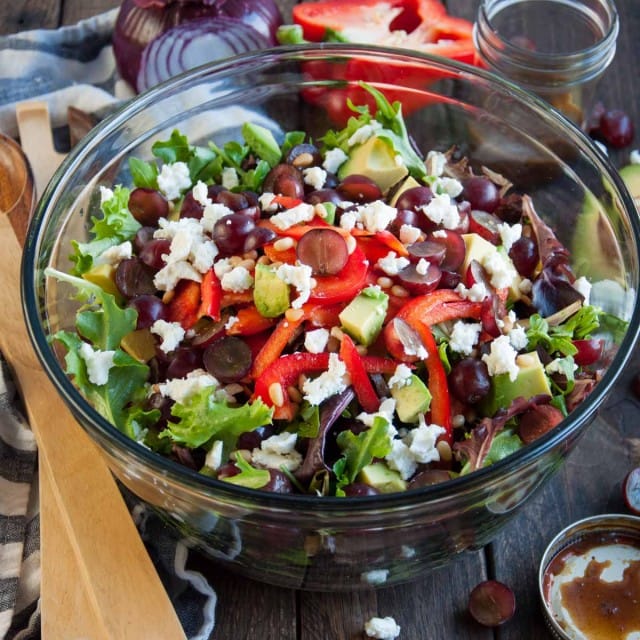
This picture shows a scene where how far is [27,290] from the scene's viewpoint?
6.47ft

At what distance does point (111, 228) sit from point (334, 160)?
564 millimetres

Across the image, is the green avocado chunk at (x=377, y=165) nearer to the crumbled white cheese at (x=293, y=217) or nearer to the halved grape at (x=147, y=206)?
Answer: the crumbled white cheese at (x=293, y=217)

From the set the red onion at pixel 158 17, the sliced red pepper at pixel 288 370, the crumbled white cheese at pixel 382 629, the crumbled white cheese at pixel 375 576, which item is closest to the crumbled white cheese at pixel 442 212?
the sliced red pepper at pixel 288 370

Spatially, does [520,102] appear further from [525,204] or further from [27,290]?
[27,290]

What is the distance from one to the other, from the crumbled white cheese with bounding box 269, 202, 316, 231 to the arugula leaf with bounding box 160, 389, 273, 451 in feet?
1.43

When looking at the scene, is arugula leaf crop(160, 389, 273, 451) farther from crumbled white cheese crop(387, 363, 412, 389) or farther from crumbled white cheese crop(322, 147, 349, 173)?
crumbled white cheese crop(322, 147, 349, 173)

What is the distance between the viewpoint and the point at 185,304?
6.75 feet

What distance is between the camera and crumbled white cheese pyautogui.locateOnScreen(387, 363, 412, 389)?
6.10 feet

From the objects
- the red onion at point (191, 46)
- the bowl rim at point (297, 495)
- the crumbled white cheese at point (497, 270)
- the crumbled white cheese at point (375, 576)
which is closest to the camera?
the bowl rim at point (297, 495)

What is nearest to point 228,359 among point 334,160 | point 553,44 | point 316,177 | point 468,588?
point 316,177

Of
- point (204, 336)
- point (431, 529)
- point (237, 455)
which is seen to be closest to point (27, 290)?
point (204, 336)

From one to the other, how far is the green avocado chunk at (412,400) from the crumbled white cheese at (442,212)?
0.43m

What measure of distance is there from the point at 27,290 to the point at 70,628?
707 millimetres

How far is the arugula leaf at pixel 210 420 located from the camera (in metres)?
1.81
